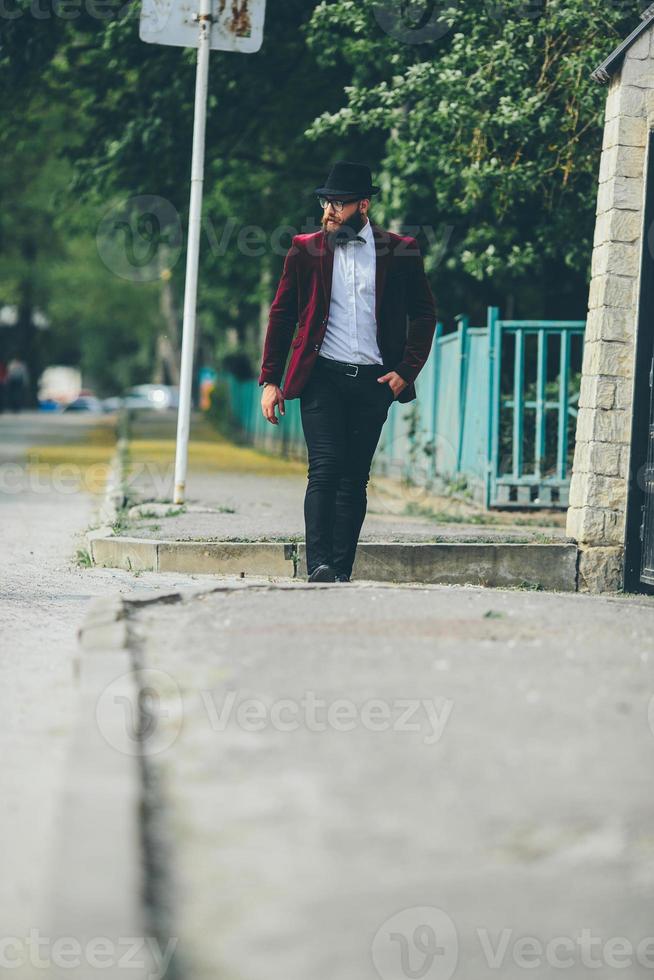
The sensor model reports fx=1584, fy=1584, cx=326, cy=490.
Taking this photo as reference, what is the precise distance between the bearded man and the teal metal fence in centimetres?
463

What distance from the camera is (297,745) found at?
14.1 feet

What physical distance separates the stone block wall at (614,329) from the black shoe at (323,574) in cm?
188

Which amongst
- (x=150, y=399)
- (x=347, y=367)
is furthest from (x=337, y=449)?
(x=150, y=399)

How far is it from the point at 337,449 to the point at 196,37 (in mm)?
5177

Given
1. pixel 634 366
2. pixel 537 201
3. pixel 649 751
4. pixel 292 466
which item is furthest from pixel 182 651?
pixel 292 466

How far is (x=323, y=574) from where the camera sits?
7.45 meters

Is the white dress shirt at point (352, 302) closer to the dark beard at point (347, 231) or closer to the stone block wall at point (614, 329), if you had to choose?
the dark beard at point (347, 231)

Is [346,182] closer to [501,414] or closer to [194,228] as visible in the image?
[194,228]

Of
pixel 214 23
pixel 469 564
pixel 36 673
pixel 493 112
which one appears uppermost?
pixel 214 23

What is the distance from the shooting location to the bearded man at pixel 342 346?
7.46m

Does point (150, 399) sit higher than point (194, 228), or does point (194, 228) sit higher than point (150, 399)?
point (194, 228)

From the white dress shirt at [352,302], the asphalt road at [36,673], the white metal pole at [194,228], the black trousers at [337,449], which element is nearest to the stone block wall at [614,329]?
the black trousers at [337,449]

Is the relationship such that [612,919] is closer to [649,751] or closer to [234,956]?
[234,956]

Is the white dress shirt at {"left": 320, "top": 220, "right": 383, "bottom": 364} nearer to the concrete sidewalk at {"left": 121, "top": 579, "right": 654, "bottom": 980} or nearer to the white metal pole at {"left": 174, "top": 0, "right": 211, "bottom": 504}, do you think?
the concrete sidewalk at {"left": 121, "top": 579, "right": 654, "bottom": 980}
